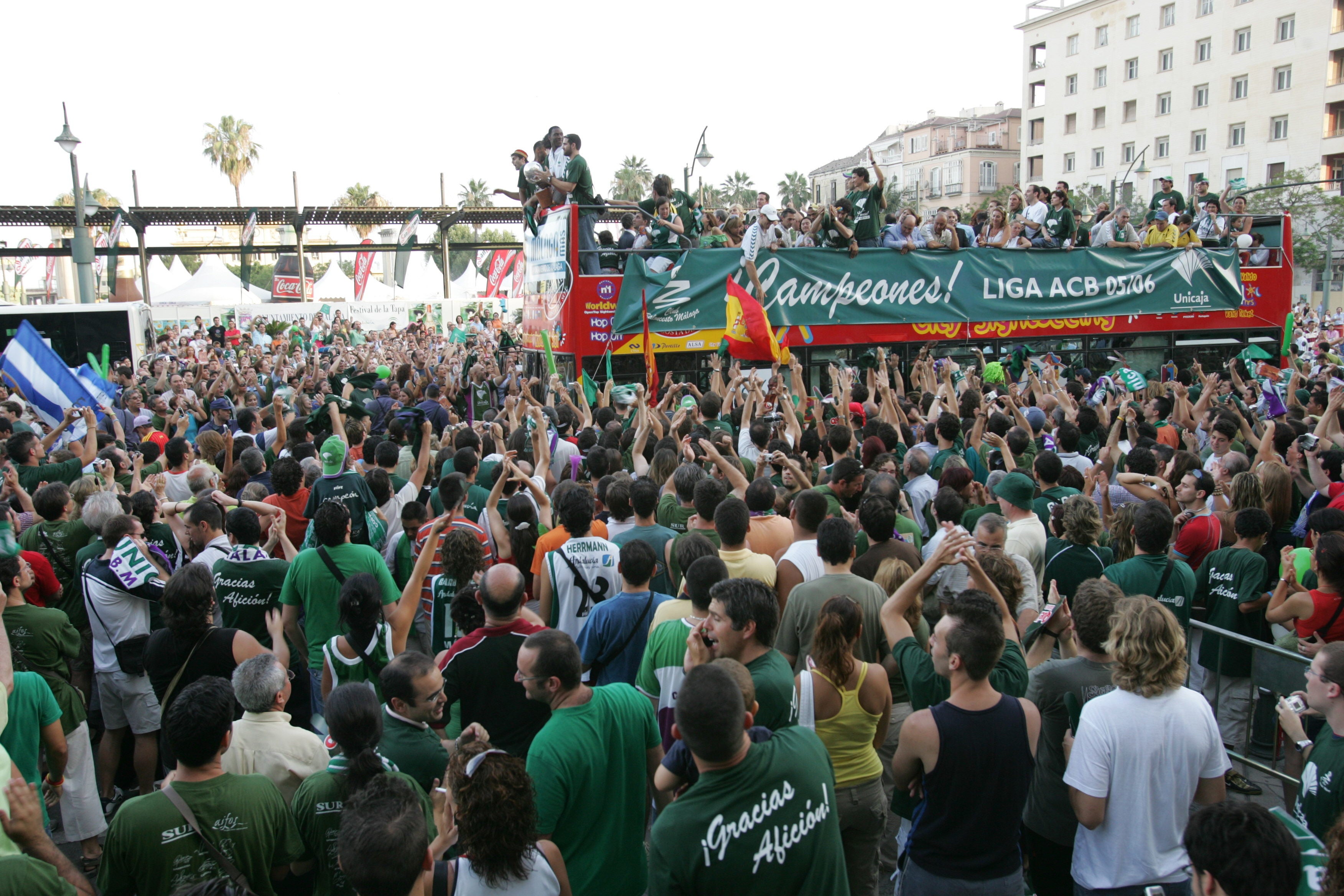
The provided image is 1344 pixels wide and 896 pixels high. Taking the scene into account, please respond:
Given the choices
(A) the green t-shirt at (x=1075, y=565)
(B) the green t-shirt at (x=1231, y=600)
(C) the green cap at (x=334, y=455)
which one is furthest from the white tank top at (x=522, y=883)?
(C) the green cap at (x=334, y=455)

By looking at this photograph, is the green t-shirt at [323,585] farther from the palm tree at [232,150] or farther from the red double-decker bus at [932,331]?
the palm tree at [232,150]

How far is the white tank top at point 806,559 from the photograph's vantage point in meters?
4.50

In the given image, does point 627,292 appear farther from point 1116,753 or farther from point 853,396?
point 1116,753

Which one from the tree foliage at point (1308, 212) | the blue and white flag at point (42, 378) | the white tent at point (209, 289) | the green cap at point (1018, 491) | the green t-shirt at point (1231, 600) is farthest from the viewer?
the tree foliage at point (1308, 212)

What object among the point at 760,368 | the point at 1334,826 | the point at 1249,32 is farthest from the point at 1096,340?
the point at 1249,32

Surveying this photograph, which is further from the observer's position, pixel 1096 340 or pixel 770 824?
pixel 1096 340

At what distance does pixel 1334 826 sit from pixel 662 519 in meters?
3.81

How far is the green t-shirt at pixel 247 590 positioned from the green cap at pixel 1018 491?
160 inches

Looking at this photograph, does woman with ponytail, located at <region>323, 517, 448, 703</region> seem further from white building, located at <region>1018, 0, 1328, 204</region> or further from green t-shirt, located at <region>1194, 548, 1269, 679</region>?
white building, located at <region>1018, 0, 1328, 204</region>

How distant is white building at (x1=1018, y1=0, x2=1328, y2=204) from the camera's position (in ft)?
159

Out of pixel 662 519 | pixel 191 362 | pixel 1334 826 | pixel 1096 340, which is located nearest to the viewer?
pixel 1334 826

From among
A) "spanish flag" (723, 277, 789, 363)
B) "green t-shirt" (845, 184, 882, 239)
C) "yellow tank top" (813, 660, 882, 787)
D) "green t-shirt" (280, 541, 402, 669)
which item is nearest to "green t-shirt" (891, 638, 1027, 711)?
"yellow tank top" (813, 660, 882, 787)

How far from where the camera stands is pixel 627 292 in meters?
11.5

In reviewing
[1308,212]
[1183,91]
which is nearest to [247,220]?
[1308,212]
